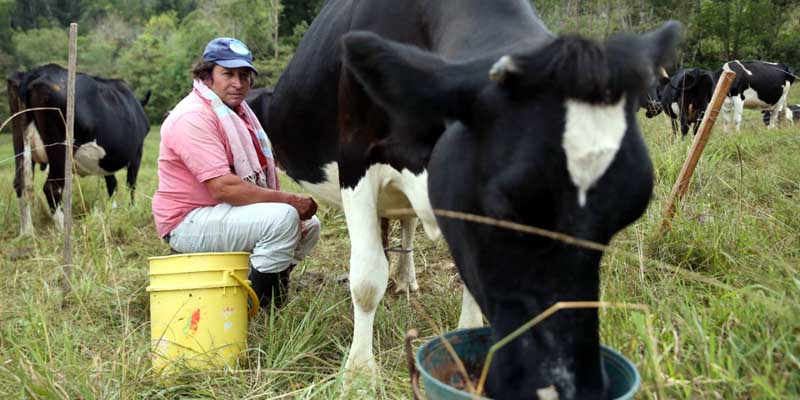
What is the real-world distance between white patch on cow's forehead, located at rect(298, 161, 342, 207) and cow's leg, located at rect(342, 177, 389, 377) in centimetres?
56

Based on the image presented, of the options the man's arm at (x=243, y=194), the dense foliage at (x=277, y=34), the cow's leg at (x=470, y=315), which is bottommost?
the dense foliage at (x=277, y=34)

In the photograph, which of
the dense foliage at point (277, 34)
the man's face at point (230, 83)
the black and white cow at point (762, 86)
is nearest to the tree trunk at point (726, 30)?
the dense foliage at point (277, 34)

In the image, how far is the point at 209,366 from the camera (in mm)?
3160

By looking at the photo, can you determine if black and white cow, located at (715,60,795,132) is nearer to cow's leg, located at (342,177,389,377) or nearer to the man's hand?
the man's hand

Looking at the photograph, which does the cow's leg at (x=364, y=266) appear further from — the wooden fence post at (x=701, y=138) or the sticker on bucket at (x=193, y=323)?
the wooden fence post at (x=701, y=138)

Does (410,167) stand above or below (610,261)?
above

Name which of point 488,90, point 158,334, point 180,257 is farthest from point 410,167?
point 158,334

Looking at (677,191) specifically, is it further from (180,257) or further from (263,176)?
Result: (180,257)

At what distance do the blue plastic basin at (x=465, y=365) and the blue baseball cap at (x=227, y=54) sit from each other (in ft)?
7.67

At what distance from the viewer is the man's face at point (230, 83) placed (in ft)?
12.8

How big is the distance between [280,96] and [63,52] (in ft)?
141

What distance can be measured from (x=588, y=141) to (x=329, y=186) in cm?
251

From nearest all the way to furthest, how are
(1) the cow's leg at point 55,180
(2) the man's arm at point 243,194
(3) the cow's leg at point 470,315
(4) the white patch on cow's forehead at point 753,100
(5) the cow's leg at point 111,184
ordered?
1. (3) the cow's leg at point 470,315
2. (2) the man's arm at point 243,194
3. (1) the cow's leg at point 55,180
4. (5) the cow's leg at point 111,184
5. (4) the white patch on cow's forehead at point 753,100

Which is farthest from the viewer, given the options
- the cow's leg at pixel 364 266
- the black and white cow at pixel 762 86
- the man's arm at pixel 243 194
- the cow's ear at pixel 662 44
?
the black and white cow at pixel 762 86
